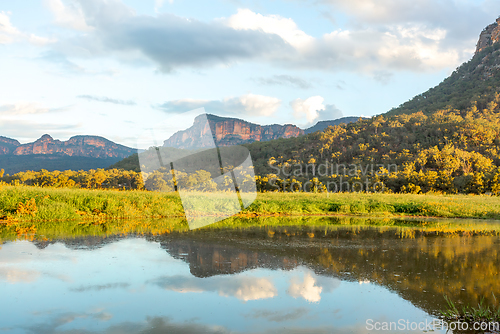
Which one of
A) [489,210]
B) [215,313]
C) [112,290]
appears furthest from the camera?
[489,210]

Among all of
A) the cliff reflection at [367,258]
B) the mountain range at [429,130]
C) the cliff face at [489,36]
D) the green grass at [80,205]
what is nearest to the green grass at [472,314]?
the cliff reflection at [367,258]

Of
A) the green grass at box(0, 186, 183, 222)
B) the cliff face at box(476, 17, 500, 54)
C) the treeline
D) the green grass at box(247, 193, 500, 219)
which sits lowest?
the green grass at box(247, 193, 500, 219)

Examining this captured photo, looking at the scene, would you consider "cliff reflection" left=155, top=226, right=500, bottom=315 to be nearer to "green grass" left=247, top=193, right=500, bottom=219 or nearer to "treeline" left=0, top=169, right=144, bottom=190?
"green grass" left=247, top=193, right=500, bottom=219

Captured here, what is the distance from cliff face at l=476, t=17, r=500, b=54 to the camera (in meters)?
150

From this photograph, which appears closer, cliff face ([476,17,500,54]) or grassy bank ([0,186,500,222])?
grassy bank ([0,186,500,222])

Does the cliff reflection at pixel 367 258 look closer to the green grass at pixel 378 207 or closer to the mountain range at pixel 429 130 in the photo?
the green grass at pixel 378 207

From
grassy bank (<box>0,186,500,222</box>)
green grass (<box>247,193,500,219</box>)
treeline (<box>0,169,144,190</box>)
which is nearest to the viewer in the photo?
grassy bank (<box>0,186,500,222</box>)

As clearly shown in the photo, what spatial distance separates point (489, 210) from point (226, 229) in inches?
728

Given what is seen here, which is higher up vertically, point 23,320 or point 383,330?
point 23,320

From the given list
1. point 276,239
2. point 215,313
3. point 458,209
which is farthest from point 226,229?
point 458,209

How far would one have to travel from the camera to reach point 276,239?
1390cm

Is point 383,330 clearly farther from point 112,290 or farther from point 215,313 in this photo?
point 112,290

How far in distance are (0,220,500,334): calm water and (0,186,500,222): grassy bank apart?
18.9 ft

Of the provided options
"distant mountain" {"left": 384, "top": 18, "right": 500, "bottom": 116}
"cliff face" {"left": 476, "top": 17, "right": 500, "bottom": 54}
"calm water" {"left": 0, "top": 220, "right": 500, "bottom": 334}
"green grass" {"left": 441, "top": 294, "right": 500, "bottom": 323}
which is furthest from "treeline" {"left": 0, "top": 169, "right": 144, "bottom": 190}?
"cliff face" {"left": 476, "top": 17, "right": 500, "bottom": 54}
